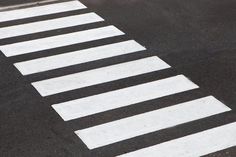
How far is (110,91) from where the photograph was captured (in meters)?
9.33

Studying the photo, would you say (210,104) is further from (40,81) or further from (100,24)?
(100,24)

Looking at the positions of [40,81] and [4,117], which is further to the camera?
[40,81]

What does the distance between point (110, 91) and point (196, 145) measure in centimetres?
193

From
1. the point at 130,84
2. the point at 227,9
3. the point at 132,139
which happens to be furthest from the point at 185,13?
the point at 132,139

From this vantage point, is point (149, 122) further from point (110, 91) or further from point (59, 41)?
point (59, 41)

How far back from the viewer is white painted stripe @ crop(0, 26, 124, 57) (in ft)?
34.8

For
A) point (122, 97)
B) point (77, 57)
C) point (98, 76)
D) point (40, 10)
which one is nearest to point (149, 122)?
point (122, 97)

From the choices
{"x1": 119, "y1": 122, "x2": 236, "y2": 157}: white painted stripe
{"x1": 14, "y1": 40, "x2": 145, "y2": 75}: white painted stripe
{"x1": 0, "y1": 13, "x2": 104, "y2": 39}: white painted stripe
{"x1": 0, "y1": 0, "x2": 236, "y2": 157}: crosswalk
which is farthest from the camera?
{"x1": 0, "y1": 13, "x2": 104, "y2": 39}: white painted stripe

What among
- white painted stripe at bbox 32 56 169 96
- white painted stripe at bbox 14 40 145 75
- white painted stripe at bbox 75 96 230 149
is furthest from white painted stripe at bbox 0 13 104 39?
white painted stripe at bbox 75 96 230 149

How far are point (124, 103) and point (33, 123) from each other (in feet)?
4.99

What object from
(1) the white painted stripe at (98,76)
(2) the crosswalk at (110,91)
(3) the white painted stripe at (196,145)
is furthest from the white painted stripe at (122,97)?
(3) the white painted stripe at (196,145)

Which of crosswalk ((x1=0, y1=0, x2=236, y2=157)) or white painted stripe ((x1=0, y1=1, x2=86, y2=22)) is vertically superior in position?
white painted stripe ((x1=0, y1=1, x2=86, y2=22))

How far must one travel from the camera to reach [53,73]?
982 cm

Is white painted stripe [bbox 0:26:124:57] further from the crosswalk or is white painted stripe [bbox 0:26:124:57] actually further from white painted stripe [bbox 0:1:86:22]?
white painted stripe [bbox 0:1:86:22]
